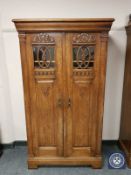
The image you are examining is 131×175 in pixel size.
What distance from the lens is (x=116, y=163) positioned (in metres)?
2.24

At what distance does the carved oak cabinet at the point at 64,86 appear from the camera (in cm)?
181

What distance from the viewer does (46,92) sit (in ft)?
6.56

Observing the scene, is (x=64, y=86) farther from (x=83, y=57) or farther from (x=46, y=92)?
(x=83, y=57)

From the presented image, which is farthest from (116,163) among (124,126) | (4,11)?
(4,11)

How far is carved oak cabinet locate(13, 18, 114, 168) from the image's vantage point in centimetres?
181

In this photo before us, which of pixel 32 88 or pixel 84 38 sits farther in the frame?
pixel 32 88

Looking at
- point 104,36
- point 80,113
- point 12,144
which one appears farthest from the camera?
point 12,144

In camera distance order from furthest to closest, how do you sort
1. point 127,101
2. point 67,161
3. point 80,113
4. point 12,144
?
1. point 12,144
2. point 127,101
3. point 67,161
4. point 80,113

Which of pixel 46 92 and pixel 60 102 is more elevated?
A: pixel 46 92

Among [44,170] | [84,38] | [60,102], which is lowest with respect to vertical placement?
[44,170]

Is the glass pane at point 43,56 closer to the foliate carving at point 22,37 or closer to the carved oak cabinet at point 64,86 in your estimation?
the carved oak cabinet at point 64,86

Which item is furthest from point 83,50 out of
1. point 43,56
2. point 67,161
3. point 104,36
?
point 67,161

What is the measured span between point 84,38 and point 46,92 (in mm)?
683

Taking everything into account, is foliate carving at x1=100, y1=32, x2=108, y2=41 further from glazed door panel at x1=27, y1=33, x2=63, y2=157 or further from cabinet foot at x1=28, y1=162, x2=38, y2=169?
cabinet foot at x1=28, y1=162, x2=38, y2=169
